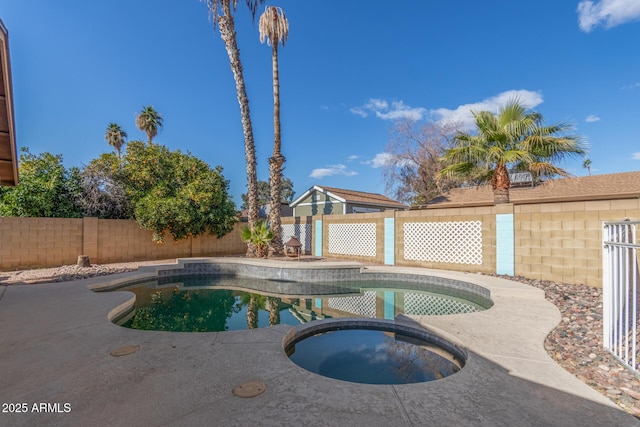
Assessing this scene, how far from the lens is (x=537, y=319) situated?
448 centimetres

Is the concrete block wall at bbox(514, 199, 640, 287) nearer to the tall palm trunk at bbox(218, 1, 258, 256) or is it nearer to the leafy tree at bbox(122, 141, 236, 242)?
the tall palm trunk at bbox(218, 1, 258, 256)

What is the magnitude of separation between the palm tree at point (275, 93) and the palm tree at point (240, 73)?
67cm

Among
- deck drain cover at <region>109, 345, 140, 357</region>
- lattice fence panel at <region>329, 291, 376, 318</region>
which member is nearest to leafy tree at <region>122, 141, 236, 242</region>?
lattice fence panel at <region>329, 291, 376, 318</region>

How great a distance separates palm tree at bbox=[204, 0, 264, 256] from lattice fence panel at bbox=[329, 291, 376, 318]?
249 inches

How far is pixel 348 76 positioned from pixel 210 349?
17172mm

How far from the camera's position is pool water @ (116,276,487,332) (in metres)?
5.59

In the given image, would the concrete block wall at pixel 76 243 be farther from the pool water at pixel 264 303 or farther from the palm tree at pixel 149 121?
the palm tree at pixel 149 121

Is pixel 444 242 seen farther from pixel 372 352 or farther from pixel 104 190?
pixel 104 190

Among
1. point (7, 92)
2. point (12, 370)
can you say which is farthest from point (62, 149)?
point (12, 370)

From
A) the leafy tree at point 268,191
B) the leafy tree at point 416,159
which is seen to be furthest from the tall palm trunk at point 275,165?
the leafy tree at point 268,191

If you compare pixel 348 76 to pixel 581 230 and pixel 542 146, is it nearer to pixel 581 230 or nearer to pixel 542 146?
pixel 542 146

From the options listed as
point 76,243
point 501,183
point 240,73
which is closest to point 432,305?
point 501,183

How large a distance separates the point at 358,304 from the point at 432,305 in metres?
1.66

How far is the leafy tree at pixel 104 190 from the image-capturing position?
11828 millimetres
